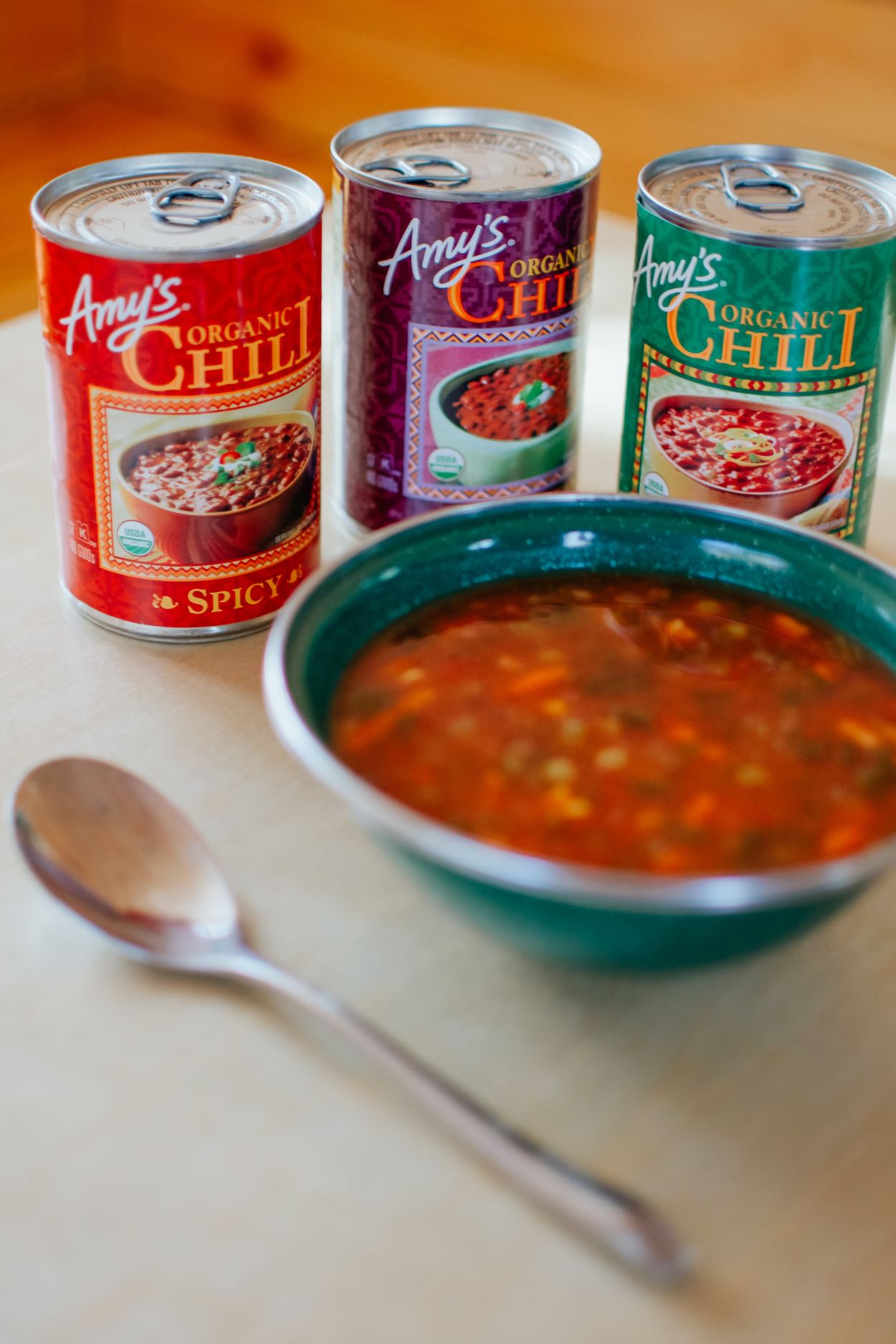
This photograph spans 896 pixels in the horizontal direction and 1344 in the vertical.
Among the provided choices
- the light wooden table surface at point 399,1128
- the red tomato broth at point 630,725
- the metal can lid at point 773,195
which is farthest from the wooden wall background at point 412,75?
the light wooden table surface at point 399,1128

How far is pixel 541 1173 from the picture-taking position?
635 mm

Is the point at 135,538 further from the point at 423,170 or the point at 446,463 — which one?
→ the point at 423,170

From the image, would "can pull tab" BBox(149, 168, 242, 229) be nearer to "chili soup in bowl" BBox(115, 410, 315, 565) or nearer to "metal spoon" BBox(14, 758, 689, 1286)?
"chili soup in bowl" BBox(115, 410, 315, 565)

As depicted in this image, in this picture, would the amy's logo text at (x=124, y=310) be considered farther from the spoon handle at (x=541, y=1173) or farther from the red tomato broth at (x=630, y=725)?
the spoon handle at (x=541, y=1173)

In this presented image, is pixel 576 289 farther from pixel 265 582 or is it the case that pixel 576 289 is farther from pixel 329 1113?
pixel 329 1113

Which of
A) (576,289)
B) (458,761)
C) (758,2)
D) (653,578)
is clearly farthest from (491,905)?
(758,2)

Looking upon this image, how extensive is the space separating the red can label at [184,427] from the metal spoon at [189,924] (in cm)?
19

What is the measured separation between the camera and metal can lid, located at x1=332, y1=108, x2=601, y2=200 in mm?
1020

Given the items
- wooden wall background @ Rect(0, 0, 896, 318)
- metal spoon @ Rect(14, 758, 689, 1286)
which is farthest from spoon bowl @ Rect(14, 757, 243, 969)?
wooden wall background @ Rect(0, 0, 896, 318)

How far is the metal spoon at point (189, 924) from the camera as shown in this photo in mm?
630

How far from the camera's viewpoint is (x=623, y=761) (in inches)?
30.3

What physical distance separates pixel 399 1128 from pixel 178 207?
0.62 metres

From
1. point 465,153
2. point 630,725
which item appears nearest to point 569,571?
point 630,725

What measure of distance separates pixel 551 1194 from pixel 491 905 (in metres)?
0.13
